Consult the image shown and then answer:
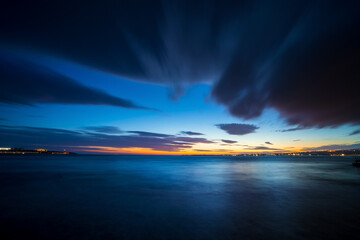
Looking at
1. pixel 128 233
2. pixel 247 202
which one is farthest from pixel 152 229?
pixel 247 202

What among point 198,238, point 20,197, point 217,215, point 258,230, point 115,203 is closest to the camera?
point 198,238

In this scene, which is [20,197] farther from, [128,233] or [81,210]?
[128,233]

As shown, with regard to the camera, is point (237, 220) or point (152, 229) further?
point (237, 220)

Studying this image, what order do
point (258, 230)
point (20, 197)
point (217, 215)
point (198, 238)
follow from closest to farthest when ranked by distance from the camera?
1. point (198, 238)
2. point (258, 230)
3. point (217, 215)
4. point (20, 197)

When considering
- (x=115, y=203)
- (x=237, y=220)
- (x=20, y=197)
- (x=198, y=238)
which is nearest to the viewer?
(x=198, y=238)

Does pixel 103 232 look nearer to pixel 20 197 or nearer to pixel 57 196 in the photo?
pixel 57 196

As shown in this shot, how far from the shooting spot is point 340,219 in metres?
10.3

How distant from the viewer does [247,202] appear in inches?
557

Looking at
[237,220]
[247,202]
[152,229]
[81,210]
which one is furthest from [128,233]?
[247,202]

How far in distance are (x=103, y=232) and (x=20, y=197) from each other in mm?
11875

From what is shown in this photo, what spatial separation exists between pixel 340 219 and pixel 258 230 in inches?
221

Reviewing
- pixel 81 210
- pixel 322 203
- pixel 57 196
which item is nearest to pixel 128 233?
pixel 81 210

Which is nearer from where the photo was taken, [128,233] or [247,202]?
[128,233]

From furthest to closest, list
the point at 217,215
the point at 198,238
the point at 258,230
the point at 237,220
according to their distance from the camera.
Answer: the point at 217,215 < the point at 237,220 < the point at 258,230 < the point at 198,238
